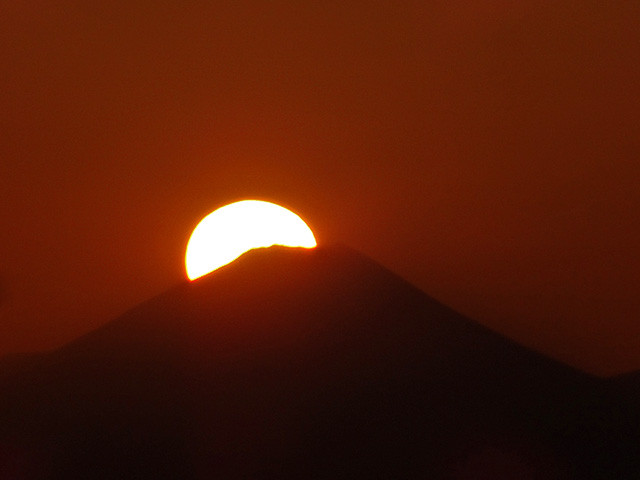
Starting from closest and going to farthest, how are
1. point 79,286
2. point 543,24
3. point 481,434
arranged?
point 481,434 < point 543,24 < point 79,286

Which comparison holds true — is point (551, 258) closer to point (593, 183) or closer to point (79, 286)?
point (593, 183)

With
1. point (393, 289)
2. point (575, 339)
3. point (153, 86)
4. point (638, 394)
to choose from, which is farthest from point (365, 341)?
point (153, 86)

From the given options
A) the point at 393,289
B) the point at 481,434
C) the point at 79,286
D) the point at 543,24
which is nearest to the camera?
the point at 481,434

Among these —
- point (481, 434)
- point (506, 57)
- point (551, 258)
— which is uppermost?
point (506, 57)

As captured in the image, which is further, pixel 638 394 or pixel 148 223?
pixel 148 223

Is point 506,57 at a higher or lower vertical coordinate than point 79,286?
higher

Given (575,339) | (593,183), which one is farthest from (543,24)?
(575,339)
